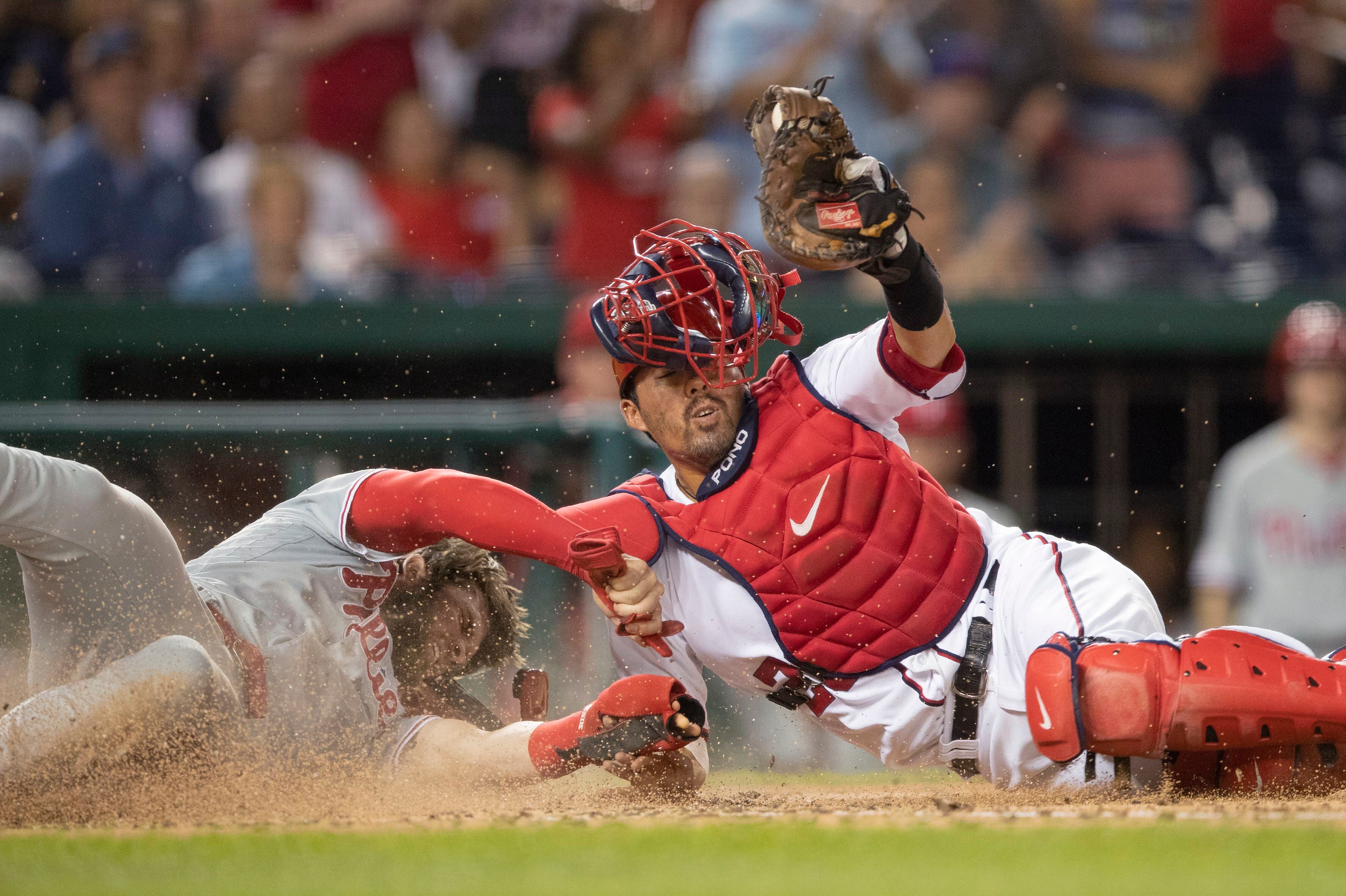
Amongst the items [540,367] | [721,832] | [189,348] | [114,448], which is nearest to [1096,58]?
[540,367]

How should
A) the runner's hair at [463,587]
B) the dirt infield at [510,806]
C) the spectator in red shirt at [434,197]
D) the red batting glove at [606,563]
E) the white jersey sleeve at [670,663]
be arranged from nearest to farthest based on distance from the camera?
the dirt infield at [510,806]
the red batting glove at [606,563]
the white jersey sleeve at [670,663]
the runner's hair at [463,587]
the spectator in red shirt at [434,197]

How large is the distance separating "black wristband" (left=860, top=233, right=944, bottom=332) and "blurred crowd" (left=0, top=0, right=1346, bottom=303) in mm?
3106

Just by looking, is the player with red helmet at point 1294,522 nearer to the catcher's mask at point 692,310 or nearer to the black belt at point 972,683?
the black belt at point 972,683

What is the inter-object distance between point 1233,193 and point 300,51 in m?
4.78

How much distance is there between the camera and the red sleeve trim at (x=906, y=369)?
10.9ft

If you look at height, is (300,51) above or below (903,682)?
above

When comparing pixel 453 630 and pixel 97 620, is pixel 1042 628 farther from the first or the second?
pixel 97 620

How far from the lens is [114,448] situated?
4.82 m

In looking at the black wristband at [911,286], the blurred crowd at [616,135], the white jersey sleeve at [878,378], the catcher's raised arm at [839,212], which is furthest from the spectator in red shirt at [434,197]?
the black wristband at [911,286]

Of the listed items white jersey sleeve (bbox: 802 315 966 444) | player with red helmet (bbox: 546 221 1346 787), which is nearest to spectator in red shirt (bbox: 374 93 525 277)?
player with red helmet (bbox: 546 221 1346 787)

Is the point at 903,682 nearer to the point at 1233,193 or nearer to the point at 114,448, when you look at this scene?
the point at 114,448

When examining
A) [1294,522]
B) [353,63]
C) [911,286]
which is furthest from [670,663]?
[353,63]

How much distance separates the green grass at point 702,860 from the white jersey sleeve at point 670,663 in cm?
73

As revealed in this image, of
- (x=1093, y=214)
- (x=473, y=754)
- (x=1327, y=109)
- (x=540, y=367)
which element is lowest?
(x=473, y=754)
